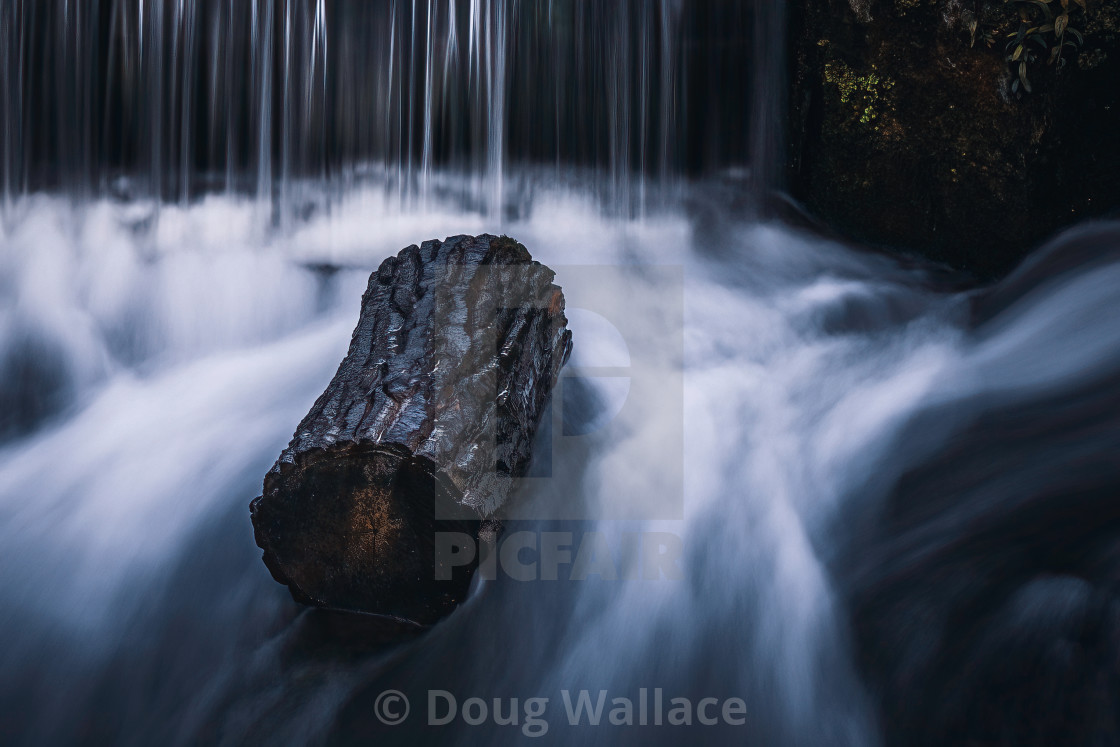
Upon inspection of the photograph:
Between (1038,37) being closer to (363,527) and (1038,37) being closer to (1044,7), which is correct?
(1044,7)

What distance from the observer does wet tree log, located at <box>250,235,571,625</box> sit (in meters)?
2.21

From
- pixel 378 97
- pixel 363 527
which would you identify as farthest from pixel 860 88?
pixel 363 527

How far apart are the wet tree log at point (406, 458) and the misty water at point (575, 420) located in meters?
0.24

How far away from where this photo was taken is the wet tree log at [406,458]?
2.21m

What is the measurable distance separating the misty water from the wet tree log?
0.79 ft

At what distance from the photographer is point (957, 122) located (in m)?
4.26

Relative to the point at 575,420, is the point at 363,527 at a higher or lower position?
lower

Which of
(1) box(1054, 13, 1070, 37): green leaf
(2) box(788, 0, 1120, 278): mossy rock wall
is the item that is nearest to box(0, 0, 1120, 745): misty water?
(2) box(788, 0, 1120, 278): mossy rock wall

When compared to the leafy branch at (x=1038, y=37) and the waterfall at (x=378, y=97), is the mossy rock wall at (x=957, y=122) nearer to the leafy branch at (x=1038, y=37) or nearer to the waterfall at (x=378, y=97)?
the leafy branch at (x=1038, y=37)

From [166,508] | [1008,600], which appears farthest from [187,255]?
[1008,600]

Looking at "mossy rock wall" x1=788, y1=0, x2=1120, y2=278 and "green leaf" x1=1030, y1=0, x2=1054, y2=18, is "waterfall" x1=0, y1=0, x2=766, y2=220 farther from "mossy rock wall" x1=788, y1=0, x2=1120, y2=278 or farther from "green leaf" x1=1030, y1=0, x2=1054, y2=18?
"green leaf" x1=1030, y1=0, x2=1054, y2=18

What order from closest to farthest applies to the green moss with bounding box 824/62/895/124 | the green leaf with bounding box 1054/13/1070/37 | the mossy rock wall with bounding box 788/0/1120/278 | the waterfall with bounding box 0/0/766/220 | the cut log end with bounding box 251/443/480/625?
the cut log end with bounding box 251/443/480/625 → the green leaf with bounding box 1054/13/1070/37 → the mossy rock wall with bounding box 788/0/1120/278 → the green moss with bounding box 824/62/895/124 → the waterfall with bounding box 0/0/766/220

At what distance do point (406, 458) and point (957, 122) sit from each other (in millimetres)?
3627

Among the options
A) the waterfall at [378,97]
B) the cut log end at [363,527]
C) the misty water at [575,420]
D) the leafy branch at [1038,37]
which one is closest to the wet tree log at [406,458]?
the cut log end at [363,527]
